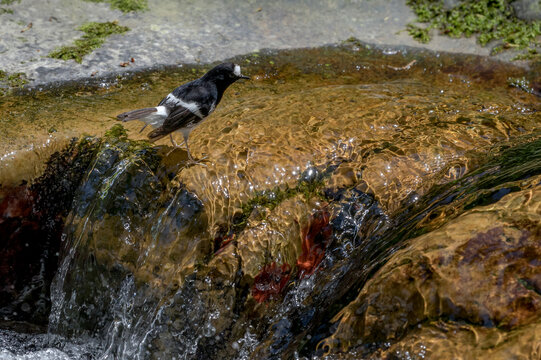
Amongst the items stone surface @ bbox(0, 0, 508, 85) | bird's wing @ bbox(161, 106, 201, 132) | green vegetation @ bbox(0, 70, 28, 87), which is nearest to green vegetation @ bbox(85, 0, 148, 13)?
stone surface @ bbox(0, 0, 508, 85)

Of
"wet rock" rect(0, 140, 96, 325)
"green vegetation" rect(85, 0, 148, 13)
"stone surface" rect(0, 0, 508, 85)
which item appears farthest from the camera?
"green vegetation" rect(85, 0, 148, 13)

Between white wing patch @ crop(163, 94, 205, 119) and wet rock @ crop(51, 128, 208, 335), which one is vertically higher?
white wing patch @ crop(163, 94, 205, 119)

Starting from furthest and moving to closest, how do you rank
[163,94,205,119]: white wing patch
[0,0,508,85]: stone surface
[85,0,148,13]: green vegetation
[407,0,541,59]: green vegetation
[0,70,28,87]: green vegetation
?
1. [85,0,148,13]: green vegetation
2. [407,0,541,59]: green vegetation
3. [0,0,508,85]: stone surface
4. [0,70,28,87]: green vegetation
5. [163,94,205,119]: white wing patch

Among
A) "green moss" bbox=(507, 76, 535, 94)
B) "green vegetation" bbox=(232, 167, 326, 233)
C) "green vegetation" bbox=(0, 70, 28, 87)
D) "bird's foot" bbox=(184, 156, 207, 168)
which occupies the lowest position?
"green vegetation" bbox=(232, 167, 326, 233)

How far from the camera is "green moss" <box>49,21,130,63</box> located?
5.79 m

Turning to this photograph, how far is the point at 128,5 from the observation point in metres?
7.02

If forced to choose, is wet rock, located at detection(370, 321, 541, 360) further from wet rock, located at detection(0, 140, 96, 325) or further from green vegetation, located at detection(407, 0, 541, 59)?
green vegetation, located at detection(407, 0, 541, 59)

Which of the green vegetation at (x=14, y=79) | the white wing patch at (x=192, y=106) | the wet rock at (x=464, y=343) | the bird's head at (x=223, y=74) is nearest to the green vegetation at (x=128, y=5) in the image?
the green vegetation at (x=14, y=79)

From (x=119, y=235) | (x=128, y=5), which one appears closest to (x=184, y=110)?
(x=119, y=235)

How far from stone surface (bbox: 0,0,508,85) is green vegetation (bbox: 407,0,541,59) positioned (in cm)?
17

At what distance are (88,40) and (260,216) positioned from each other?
3586 mm

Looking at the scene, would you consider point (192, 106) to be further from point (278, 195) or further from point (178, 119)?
point (278, 195)

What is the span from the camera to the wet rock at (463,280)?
8.00ft

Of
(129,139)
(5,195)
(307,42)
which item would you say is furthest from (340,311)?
(307,42)
